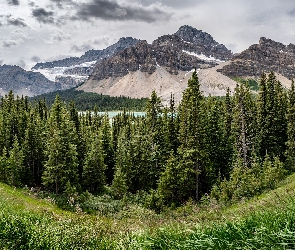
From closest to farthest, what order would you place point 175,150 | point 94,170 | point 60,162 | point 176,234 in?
point 176,234 → point 60,162 → point 175,150 → point 94,170

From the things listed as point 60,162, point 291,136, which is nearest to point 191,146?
point 291,136

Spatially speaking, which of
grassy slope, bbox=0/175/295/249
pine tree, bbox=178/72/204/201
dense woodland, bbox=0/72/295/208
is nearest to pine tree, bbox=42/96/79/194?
dense woodland, bbox=0/72/295/208

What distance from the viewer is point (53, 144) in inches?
1980

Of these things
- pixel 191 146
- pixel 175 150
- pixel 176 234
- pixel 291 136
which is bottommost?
pixel 175 150

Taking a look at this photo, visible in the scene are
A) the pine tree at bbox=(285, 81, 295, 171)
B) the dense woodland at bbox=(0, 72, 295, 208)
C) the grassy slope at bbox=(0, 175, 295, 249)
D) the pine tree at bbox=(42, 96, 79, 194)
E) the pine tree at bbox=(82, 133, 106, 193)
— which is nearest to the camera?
the grassy slope at bbox=(0, 175, 295, 249)

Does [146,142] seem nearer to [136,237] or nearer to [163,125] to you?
[163,125]

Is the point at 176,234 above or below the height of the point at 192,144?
above

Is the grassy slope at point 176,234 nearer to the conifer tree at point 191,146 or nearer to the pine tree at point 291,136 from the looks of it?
the conifer tree at point 191,146

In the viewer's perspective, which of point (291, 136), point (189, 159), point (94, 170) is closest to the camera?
point (189, 159)

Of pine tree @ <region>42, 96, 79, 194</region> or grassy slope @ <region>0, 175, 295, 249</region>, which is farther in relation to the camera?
pine tree @ <region>42, 96, 79, 194</region>

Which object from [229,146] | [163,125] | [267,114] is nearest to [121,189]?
[163,125]

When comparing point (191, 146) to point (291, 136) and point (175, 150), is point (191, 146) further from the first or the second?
point (291, 136)

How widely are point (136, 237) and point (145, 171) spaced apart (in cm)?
4552

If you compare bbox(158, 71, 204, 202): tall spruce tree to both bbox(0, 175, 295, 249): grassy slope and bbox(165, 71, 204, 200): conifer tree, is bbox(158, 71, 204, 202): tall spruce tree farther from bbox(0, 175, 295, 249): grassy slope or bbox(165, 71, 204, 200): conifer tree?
bbox(0, 175, 295, 249): grassy slope
